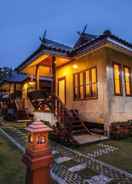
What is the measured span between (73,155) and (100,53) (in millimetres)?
4730

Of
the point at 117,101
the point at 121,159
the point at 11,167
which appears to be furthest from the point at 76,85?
the point at 11,167

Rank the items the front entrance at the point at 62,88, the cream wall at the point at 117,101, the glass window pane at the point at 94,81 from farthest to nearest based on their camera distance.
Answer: the front entrance at the point at 62,88
the glass window pane at the point at 94,81
the cream wall at the point at 117,101

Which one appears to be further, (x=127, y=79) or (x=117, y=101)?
(x=127, y=79)

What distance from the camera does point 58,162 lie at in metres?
3.77

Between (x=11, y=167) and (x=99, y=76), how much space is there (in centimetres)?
512

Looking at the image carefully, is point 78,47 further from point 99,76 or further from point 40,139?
point 40,139

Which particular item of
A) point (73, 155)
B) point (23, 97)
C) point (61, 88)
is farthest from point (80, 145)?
point (23, 97)

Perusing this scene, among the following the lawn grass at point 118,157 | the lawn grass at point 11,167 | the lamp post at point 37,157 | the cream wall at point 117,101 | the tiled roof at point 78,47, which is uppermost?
the tiled roof at point 78,47

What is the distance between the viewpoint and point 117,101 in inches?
276

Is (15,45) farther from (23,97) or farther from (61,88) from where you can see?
(61,88)

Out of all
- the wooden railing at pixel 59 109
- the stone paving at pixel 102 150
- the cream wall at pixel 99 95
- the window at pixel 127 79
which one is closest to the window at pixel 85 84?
→ the cream wall at pixel 99 95

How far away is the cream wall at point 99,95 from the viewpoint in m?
6.74

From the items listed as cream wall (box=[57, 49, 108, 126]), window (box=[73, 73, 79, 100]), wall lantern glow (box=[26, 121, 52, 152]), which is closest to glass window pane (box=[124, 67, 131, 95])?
cream wall (box=[57, 49, 108, 126])

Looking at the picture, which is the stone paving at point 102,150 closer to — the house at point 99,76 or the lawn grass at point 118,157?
the lawn grass at point 118,157
